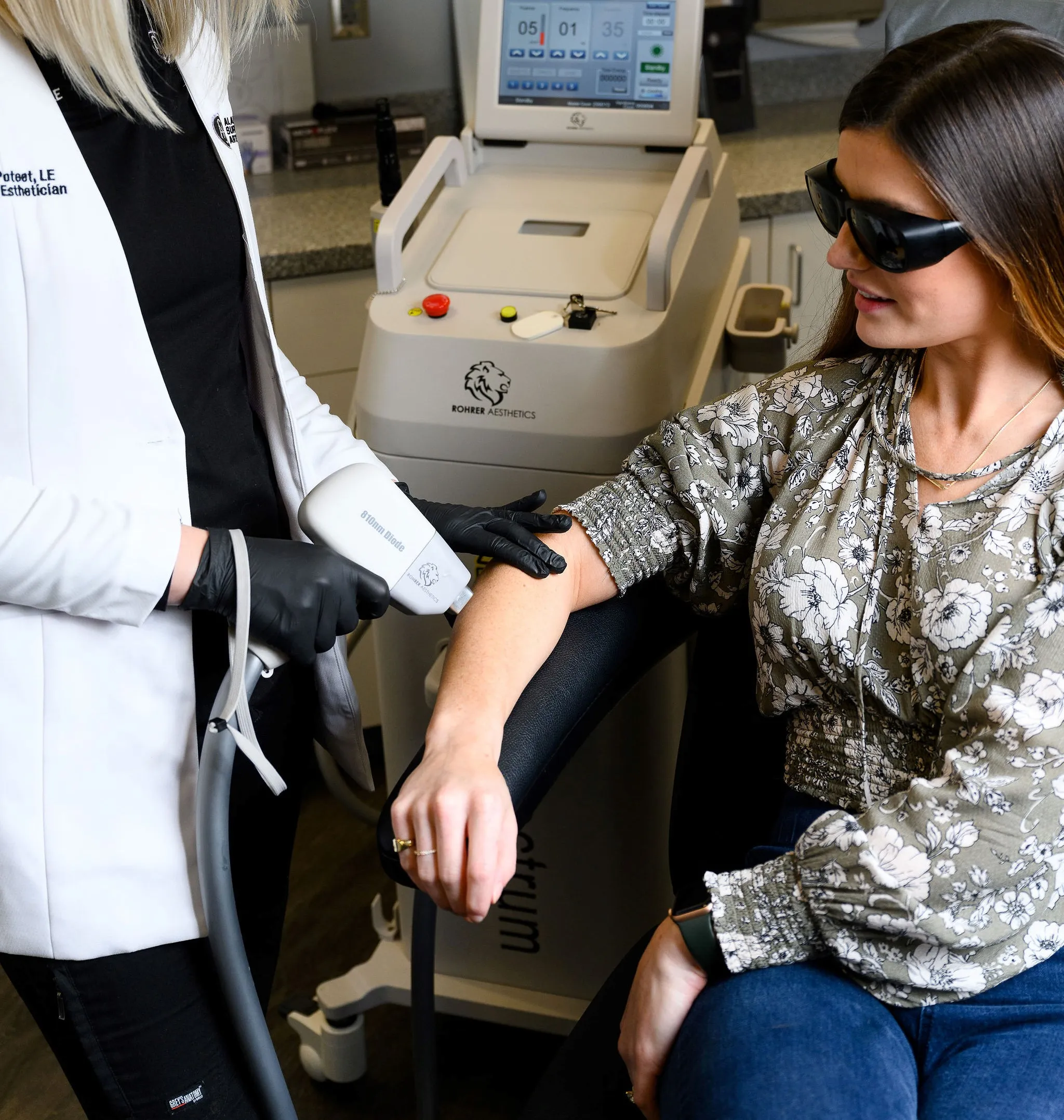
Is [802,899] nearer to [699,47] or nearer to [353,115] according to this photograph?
[699,47]

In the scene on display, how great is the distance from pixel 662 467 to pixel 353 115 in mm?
1664

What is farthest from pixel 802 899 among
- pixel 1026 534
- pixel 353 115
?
pixel 353 115

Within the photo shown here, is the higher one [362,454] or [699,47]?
[699,47]

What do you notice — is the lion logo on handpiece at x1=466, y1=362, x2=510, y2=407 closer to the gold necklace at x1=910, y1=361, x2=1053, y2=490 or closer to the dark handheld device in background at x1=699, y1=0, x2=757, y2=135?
the gold necklace at x1=910, y1=361, x2=1053, y2=490

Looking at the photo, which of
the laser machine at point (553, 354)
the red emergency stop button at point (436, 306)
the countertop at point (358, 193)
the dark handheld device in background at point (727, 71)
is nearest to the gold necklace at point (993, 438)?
the laser machine at point (553, 354)

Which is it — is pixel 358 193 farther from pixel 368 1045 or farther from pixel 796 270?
pixel 368 1045

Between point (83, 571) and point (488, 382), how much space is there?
0.64m

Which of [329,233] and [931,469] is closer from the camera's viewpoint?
[931,469]

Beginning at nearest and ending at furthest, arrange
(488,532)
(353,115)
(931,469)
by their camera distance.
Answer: (931,469)
(488,532)
(353,115)

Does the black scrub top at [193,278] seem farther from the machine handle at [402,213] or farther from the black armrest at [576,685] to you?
the machine handle at [402,213]

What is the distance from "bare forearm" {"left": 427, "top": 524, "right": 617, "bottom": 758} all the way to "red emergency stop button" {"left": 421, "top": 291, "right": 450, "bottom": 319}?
369 mm

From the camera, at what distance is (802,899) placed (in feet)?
3.54

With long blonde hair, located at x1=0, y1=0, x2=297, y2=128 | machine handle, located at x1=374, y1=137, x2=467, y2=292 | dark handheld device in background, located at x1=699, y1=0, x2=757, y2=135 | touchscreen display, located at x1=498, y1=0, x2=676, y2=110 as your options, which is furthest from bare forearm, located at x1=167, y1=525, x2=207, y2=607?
dark handheld device in background, located at x1=699, y1=0, x2=757, y2=135

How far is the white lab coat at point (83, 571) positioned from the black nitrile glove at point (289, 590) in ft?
0.15
